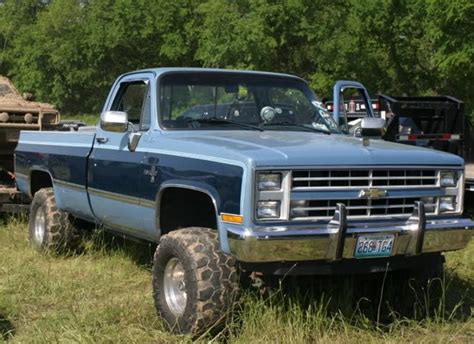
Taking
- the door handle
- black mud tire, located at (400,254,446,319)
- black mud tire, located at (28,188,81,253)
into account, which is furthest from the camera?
black mud tire, located at (28,188,81,253)

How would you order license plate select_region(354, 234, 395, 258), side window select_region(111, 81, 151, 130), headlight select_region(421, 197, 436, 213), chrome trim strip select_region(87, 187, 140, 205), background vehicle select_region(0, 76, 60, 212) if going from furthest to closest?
1. background vehicle select_region(0, 76, 60, 212)
2. side window select_region(111, 81, 151, 130)
3. chrome trim strip select_region(87, 187, 140, 205)
4. headlight select_region(421, 197, 436, 213)
5. license plate select_region(354, 234, 395, 258)

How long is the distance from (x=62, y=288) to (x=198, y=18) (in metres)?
29.4

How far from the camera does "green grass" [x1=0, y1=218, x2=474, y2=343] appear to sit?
480 centimetres

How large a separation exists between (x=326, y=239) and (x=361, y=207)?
0.44 meters

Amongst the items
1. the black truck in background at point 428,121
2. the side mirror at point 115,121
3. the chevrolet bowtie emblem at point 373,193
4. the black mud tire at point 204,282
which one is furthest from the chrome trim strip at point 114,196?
the black truck in background at point 428,121

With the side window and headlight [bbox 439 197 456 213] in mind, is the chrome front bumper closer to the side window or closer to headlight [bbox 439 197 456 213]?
headlight [bbox 439 197 456 213]

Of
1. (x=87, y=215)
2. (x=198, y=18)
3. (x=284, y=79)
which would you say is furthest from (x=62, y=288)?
(x=198, y=18)

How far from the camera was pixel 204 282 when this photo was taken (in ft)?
15.2

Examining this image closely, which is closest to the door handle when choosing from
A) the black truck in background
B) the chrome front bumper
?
the chrome front bumper

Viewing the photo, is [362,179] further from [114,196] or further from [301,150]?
[114,196]

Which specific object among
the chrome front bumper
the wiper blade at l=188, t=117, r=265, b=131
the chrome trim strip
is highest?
the wiper blade at l=188, t=117, r=265, b=131

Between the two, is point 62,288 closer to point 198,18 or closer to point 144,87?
point 144,87

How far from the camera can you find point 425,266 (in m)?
5.33

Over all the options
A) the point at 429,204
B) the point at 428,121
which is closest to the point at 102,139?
Answer: the point at 429,204
